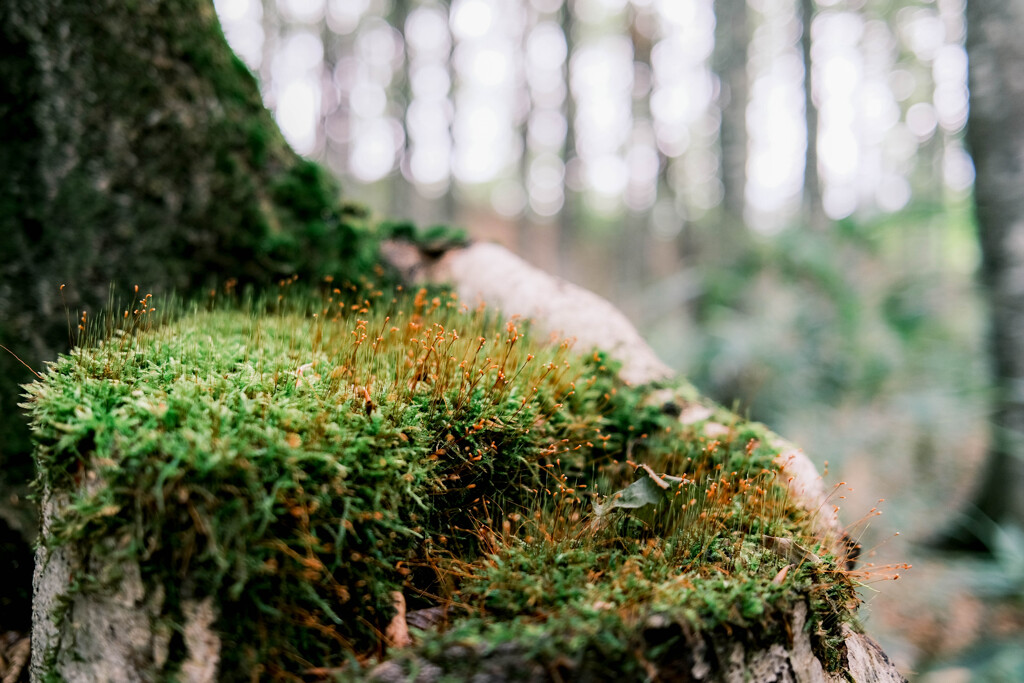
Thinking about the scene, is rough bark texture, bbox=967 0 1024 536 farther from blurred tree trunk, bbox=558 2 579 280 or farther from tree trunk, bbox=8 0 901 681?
blurred tree trunk, bbox=558 2 579 280

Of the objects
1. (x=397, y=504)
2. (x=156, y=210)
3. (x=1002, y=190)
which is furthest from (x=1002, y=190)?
(x=156, y=210)

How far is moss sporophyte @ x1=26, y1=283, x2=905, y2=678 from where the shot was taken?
1862 millimetres

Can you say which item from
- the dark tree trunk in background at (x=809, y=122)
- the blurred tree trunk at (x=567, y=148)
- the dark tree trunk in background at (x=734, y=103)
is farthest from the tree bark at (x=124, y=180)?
the blurred tree trunk at (x=567, y=148)

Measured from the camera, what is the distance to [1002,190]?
5172mm

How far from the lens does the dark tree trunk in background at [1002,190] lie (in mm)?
5082

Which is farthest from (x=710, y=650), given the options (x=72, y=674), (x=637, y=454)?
(x=72, y=674)

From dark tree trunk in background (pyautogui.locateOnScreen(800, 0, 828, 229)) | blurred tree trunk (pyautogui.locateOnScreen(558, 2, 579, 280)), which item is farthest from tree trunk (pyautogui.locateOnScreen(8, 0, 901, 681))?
blurred tree trunk (pyautogui.locateOnScreen(558, 2, 579, 280))

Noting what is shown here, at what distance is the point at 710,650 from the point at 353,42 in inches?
793

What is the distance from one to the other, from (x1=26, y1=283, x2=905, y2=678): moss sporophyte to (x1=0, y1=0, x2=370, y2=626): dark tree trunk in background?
0.72 m

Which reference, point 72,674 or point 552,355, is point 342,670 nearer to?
point 72,674

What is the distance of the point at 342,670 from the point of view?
1.88 m

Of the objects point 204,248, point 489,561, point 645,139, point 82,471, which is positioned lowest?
point 489,561

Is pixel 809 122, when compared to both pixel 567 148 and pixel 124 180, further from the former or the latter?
pixel 124 180

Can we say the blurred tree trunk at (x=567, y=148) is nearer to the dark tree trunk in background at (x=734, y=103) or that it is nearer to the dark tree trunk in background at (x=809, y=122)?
the dark tree trunk in background at (x=809, y=122)
